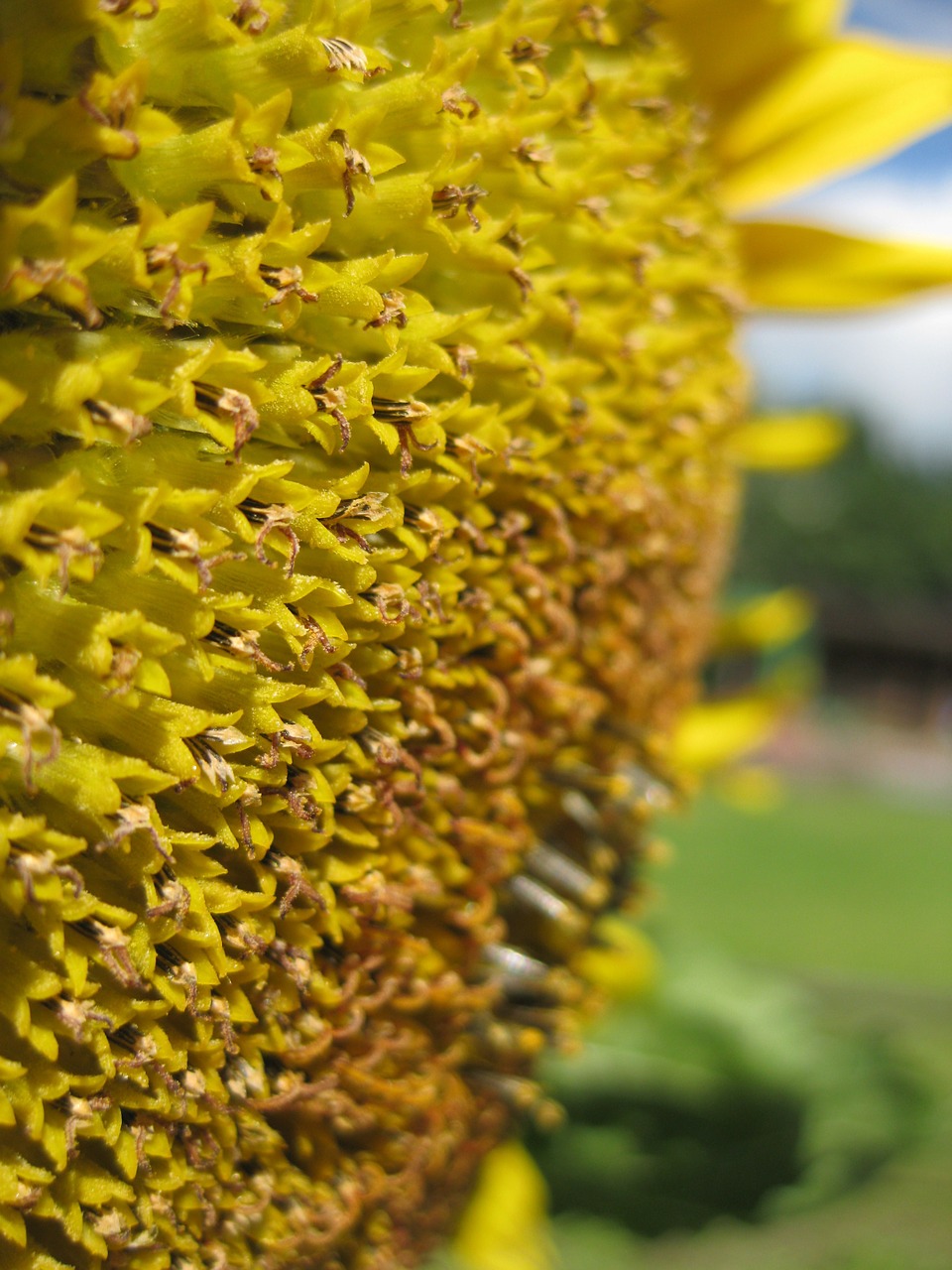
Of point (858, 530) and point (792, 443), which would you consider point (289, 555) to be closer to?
point (792, 443)

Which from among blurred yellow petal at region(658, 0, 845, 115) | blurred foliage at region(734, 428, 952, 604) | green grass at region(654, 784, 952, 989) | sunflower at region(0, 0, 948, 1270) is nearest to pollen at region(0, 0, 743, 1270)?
sunflower at region(0, 0, 948, 1270)

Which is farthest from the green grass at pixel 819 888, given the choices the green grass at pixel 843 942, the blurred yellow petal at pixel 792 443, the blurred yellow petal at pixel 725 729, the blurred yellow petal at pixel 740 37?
the blurred yellow petal at pixel 740 37

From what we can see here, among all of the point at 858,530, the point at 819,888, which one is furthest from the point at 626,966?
the point at 858,530

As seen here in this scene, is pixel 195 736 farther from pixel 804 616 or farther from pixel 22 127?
pixel 804 616

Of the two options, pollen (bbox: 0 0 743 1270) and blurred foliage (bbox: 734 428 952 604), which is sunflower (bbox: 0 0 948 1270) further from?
blurred foliage (bbox: 734 428 952 604)

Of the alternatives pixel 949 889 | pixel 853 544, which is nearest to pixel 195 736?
pixel 949 889
